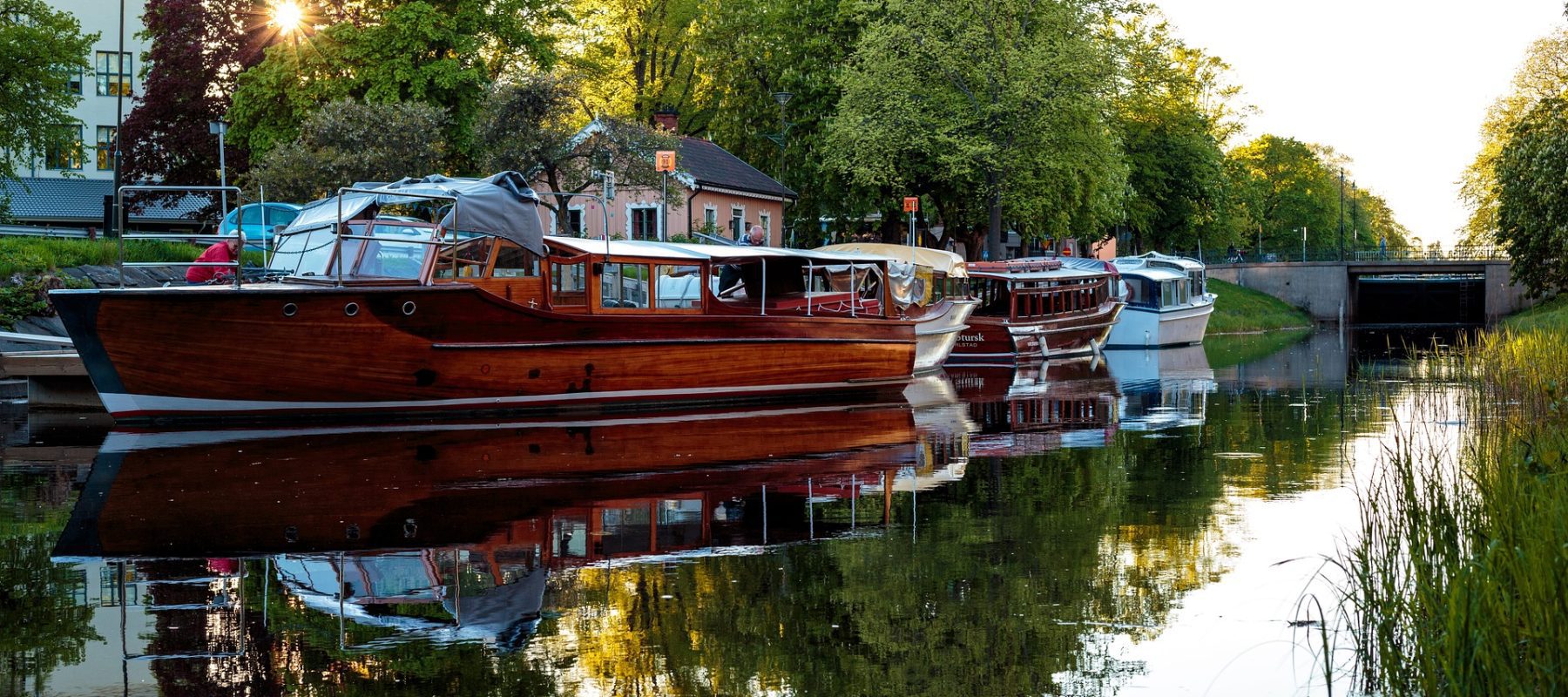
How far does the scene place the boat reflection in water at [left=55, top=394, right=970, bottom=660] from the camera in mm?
8234

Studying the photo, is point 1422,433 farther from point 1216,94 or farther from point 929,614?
point 1216,94

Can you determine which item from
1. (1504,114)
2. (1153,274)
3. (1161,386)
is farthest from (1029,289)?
(1504,114)

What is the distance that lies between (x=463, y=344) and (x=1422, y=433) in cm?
1111

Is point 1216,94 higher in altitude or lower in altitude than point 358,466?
higher

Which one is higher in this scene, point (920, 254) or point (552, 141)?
point (552, 141)

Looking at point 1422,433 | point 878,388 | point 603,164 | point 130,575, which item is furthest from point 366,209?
point 603,164

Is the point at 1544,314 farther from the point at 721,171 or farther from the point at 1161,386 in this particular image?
the point at 721,171

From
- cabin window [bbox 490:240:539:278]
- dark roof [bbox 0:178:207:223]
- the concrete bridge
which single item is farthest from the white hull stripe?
the concrete bridge

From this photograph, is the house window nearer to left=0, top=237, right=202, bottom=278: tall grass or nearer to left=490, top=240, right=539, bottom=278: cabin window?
left=0, top=237, right=202, bottom=278: tall grass

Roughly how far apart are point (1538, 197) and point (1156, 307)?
10852 mm

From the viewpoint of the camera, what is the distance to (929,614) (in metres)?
7.93

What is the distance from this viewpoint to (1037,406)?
74.9ft

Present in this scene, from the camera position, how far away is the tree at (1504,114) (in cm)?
6781

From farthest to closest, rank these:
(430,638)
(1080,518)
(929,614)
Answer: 1. (1080,518)
2. (929,614)
3. (430,638)
